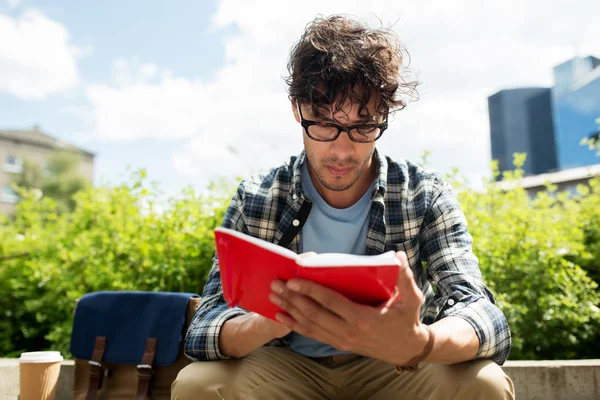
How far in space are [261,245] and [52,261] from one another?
3161 mm

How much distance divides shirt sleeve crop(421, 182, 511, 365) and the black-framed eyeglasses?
339 millimetres

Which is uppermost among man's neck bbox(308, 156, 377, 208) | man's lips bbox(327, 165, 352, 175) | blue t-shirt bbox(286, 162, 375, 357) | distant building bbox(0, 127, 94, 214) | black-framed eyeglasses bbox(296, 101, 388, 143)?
distant building bbox(0, 127, 94, 214)

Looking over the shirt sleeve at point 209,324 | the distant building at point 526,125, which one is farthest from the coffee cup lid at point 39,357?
the distant building at point 526,125

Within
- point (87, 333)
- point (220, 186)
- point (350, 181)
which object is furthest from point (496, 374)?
point (220, 186)

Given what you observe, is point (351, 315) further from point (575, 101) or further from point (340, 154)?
point (575, 101)

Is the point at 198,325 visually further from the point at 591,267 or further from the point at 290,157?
the point at 591,267

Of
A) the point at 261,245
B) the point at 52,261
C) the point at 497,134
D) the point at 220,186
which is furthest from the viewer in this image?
the point at 497,134

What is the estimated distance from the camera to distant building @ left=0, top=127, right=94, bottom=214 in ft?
113

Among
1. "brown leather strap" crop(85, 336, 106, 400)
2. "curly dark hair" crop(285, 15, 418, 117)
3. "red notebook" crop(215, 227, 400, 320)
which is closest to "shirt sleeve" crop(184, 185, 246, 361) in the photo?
"red notebook" crop(215, 227, 400, 320)

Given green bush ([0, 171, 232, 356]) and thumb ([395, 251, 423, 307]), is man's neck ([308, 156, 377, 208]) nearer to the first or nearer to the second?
thumb ([395, 251, 423, 307])

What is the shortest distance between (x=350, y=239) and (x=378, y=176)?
27cm

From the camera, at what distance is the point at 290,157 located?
2115mm

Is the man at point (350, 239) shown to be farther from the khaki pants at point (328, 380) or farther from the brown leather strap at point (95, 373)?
the brown leather strap at point (95, 373)

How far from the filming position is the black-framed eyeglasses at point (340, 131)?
68.2 inches
